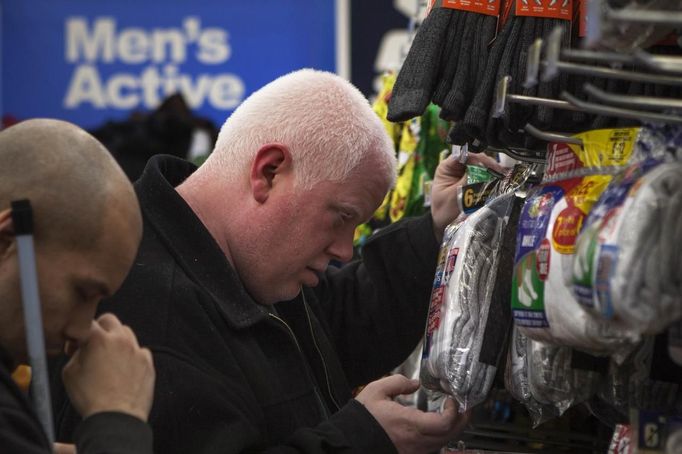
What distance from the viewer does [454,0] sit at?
2236 millimetres

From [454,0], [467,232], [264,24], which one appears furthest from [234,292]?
[264,24]

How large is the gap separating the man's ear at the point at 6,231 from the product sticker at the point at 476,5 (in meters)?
1.00

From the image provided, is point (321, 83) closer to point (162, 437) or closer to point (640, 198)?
point (162, 437)

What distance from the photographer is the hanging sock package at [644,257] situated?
4.93 feet

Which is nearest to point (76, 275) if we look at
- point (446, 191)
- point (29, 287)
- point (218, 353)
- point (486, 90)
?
point (29, 287)

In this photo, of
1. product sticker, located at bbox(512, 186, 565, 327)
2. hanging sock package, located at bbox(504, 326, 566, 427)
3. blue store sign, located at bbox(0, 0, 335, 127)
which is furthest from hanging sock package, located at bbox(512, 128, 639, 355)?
blue store sign, located at bbox(0, 0, 335, 127)

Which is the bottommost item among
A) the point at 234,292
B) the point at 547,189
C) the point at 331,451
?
the point at 331,451

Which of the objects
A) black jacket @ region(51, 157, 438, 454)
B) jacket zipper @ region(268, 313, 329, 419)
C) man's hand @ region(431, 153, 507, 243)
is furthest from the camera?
man's hand @ region(431, 153, 507, 243)

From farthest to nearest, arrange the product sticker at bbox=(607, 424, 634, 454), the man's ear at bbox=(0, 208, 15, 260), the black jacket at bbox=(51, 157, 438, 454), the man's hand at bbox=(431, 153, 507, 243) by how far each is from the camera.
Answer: the man's hand at bbox=(431, 153, 507, 243)
the black jacket at bbox=(51, 157, 438, 454)
the product sticker at bbox=(607, 424, 634, 454)
the man's ear at bbox=(0, 208, 15, 260)

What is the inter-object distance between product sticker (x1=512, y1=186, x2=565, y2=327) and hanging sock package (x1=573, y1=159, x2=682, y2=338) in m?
0.21

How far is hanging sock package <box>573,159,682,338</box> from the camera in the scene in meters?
1.50

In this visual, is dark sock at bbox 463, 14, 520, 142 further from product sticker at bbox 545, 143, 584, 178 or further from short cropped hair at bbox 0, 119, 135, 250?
short cropped hair at bbox 0, 119, 135, 250

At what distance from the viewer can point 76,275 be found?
1644 millimetres

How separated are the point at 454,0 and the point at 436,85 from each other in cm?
16
